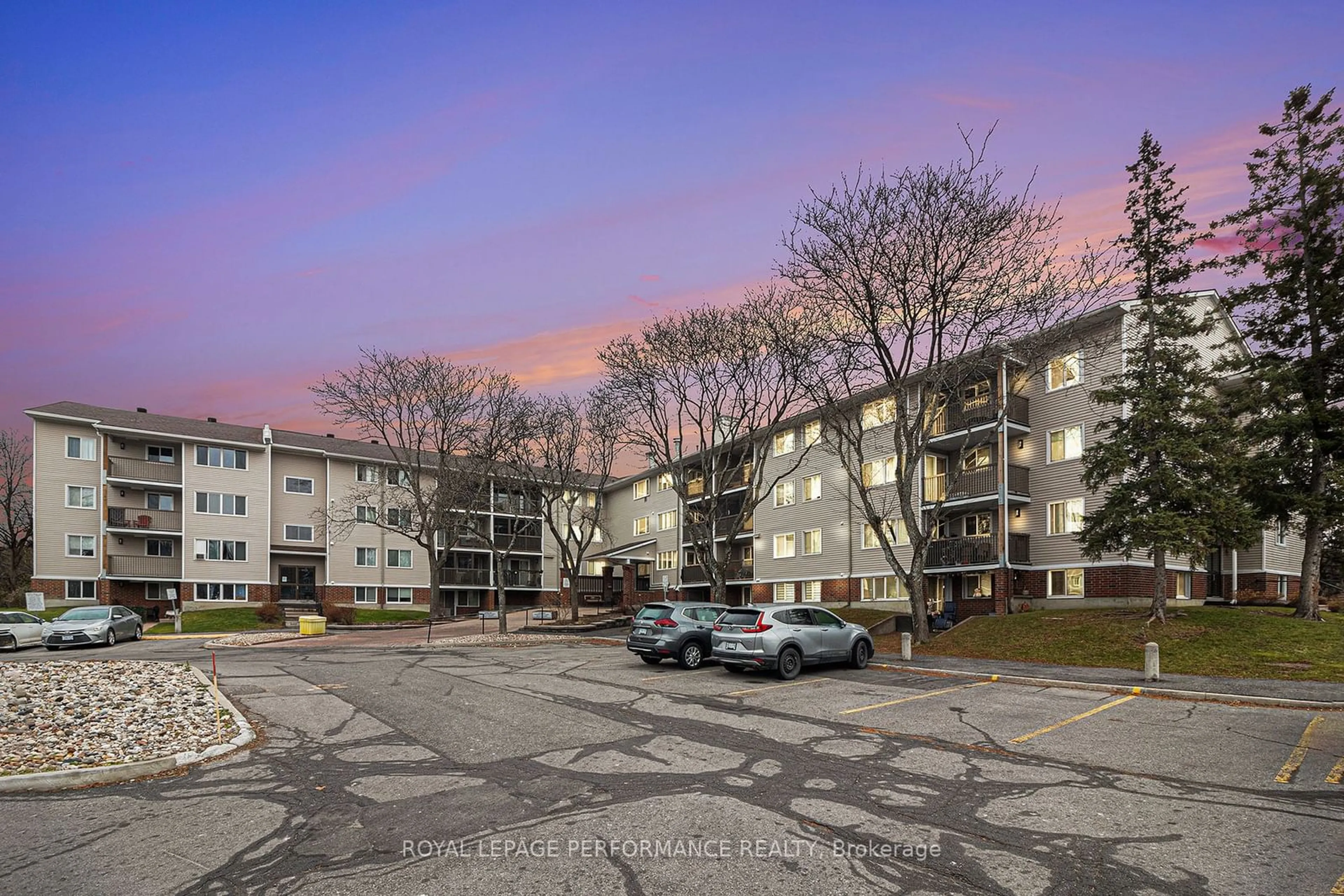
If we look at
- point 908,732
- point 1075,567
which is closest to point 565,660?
point 908,732

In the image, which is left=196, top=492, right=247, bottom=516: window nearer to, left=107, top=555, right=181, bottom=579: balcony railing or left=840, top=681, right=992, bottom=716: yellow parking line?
left=107, top=555, right=181, bottom=579: balcony railing

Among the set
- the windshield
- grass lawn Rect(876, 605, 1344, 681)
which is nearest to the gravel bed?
the windshield

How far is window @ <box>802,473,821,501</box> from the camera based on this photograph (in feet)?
138

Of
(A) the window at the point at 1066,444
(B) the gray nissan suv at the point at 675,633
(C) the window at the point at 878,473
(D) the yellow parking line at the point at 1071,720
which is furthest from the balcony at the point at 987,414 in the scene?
(D) the yellow parking line at the point at 1071,720

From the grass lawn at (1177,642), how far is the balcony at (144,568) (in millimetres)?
42939

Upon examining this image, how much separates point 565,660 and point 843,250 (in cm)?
1520

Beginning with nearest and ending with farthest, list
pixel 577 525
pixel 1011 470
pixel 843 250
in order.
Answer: pixel 843 250, pixel 1011 470, pixel 577 525

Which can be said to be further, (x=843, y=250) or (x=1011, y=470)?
(x=1011, y=470)

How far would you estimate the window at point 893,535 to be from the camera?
1473 inches

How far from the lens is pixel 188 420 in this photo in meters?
54.2

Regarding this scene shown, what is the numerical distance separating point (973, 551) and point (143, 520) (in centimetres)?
4663

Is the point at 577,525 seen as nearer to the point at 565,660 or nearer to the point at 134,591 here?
the point at 134,591

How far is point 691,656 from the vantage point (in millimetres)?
→ 21203

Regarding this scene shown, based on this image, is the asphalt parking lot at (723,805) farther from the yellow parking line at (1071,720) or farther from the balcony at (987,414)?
the balcony at (987,414)
